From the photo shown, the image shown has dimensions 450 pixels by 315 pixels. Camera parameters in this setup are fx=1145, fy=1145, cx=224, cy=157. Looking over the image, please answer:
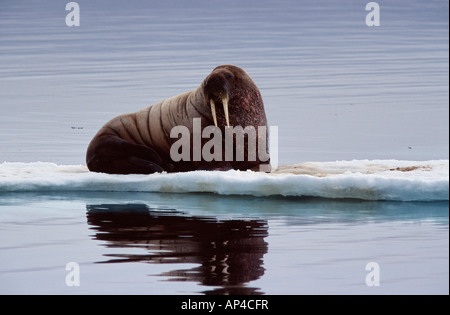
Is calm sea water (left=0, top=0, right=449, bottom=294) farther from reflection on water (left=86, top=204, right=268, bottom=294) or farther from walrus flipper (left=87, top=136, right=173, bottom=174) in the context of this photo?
walrus flipper (left=87, top=136, right=173, bottom=174)

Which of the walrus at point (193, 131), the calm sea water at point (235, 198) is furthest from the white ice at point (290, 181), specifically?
the walrus at point (193, 131)

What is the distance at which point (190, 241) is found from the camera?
9391mm

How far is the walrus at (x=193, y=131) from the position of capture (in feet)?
42.6

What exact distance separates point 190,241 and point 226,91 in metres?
3.71

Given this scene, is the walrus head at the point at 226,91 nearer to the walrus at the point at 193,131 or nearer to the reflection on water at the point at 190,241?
the walrus at the point at 193,131

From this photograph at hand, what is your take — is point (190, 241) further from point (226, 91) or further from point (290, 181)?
point (226, 91)

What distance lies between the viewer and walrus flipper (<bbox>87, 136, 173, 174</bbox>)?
13.3 meters

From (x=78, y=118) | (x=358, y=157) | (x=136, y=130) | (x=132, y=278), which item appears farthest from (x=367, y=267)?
(x=78, y=118)

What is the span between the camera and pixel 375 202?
11.1 meters

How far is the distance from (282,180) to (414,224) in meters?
2.06

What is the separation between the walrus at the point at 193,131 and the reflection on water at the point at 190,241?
1865mm

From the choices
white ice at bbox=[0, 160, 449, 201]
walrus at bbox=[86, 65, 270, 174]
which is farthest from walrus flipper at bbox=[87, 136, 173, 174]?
white ice at bbox=[0, 160, 449, 201]

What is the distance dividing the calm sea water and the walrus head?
4.50 feet
